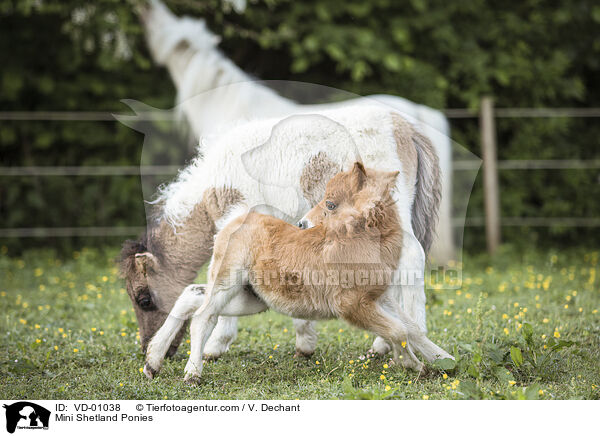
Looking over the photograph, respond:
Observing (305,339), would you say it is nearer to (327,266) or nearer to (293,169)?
(327,266)

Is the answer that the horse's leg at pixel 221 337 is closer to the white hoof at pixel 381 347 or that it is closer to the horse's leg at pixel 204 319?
the horse's leg at pixel 204 319

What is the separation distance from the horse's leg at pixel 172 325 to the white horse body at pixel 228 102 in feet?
2.78

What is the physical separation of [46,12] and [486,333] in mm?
6401

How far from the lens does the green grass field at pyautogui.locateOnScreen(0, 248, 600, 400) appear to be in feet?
10.8

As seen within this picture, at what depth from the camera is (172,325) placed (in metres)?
3.59

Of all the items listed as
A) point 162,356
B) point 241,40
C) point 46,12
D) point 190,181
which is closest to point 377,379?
point 162,356

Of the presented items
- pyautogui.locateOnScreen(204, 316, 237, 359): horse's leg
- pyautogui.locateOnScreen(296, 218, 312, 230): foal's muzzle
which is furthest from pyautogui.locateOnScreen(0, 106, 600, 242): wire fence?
pyautogui.locateOnScreen(296, 218, 312, 230): foal's muzzle

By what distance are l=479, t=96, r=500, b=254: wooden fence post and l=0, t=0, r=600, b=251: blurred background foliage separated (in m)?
0.40

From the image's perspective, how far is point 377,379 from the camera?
3.44 m

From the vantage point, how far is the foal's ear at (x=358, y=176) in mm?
3209
